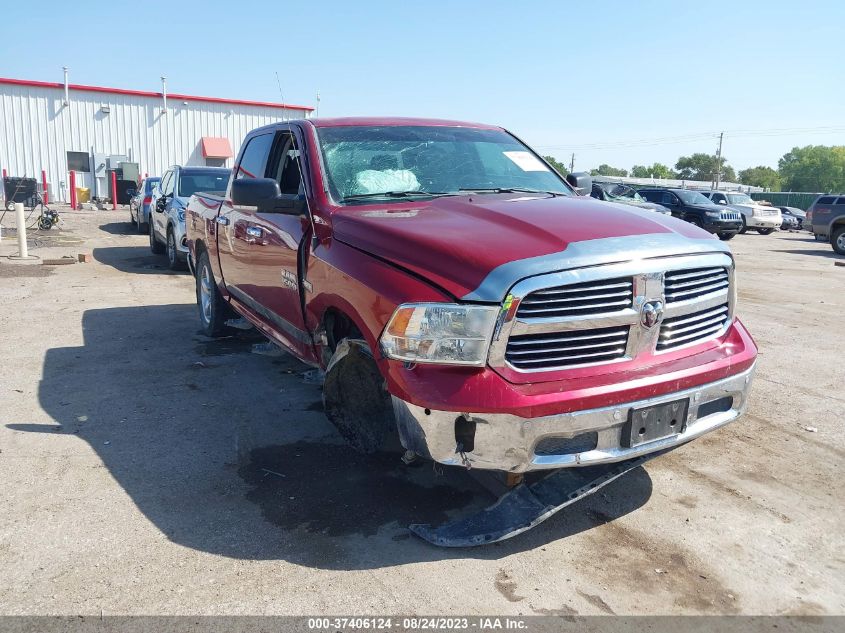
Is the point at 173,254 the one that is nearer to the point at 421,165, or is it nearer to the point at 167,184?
the point at 167,184

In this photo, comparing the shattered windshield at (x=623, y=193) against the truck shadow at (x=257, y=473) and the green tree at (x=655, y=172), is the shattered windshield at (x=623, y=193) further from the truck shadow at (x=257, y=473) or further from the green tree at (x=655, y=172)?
the green tree at (x=655, y=172)

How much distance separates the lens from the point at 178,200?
11.4 meters

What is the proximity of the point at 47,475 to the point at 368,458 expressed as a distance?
1.80m

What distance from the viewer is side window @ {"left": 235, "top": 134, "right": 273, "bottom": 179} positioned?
526 cm

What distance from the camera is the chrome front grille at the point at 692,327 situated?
10.3 feet

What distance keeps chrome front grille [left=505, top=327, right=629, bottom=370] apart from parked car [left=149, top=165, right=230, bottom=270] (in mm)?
9254

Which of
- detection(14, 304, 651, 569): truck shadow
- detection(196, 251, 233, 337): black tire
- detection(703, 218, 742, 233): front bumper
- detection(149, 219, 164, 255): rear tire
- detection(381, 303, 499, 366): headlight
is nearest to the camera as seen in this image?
detection(381, 303, 499, 366): headlight

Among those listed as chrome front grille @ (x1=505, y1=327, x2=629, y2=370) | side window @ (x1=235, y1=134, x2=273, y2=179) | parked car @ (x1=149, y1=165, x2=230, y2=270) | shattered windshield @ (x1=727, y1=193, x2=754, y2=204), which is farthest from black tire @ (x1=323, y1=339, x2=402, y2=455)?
shattered windshield @ (x1=727, y1=193, x2=754, y2=204)

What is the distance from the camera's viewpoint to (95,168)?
100 feet

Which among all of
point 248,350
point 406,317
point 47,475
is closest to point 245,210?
point 248,350

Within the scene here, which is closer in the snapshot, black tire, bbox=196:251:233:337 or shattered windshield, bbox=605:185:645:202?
black tire, bbox=196:251:233:337

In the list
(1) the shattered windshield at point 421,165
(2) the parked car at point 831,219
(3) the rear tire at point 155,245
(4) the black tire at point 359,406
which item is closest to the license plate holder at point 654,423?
(4) the black tire at point 359,406

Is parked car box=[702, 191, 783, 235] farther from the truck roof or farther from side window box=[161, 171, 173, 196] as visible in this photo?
the truck roof

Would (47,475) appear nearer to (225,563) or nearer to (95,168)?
(225,563)
